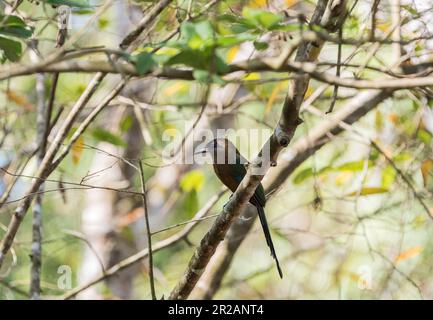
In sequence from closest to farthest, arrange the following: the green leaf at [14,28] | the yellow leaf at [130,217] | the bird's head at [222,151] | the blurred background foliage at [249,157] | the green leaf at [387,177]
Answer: the green leaf at [14,28], the blurred background foliage at [249,157], the green leaf at [387,177], the bird's head at [222,151], the yellow leaf at [130,217]

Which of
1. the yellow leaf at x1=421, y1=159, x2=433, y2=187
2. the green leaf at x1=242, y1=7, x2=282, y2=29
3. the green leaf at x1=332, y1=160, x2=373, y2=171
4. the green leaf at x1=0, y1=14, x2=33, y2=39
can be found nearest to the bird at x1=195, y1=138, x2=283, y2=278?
the green leaf at x1=332, y1=160, x2=373, y2=171

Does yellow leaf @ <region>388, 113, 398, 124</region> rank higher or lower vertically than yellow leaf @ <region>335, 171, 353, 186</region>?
higher

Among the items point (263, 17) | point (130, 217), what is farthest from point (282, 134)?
point (130, 217)

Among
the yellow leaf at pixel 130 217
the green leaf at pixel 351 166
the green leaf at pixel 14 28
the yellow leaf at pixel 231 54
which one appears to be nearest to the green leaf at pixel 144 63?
the green leaf at pixel 14 28

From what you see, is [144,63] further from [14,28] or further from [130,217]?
[130,217]

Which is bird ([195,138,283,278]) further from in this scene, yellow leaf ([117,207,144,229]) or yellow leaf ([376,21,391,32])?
yellow leaf ([376,21,391,32])

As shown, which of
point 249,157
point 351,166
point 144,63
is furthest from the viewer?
point 249,157

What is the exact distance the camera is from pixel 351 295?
161 inches

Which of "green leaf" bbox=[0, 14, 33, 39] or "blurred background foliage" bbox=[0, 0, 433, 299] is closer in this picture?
"green leaf" bbox=[0, 14, 33, 39]

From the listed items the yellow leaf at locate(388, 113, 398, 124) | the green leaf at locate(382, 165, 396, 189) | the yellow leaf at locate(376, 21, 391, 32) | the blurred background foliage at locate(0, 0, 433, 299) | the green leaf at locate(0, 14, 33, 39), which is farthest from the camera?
the yellow leaf at locate(388, 113, 398, 124)

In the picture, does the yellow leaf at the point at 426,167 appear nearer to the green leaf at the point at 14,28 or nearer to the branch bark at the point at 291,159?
the branch bark at the point at 291,159

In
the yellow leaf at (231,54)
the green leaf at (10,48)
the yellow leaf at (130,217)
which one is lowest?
the green leaf at (10,48)
